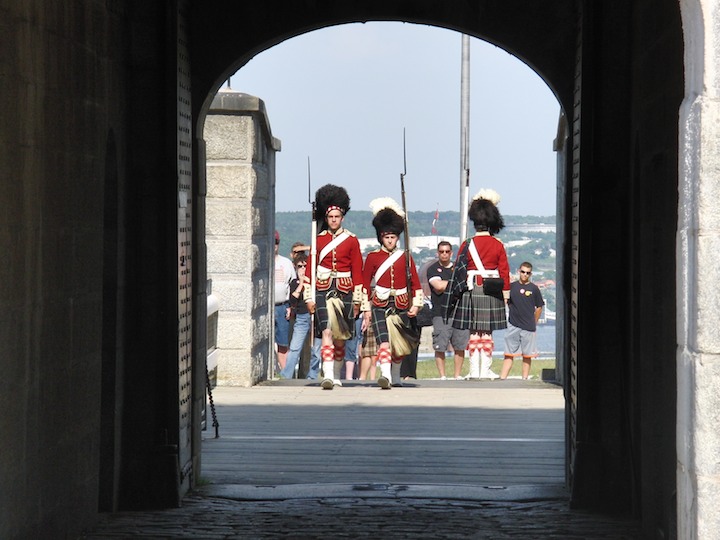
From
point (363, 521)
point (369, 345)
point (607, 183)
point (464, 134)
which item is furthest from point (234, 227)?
point (464, 134)

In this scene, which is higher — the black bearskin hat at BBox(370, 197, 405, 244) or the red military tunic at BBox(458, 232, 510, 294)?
the black bearskin hat at BBox(370, 197, 405, 244)

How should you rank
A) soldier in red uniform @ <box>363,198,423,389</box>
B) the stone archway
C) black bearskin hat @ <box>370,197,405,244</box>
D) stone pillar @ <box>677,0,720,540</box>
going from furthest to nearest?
black bearskin hat @ <box>370,197,405,244</box> → soldier in red uniform @ <box>363,198,423,389</box> → the stone archway → stone pillar @ <box>677,0,720,540</box>

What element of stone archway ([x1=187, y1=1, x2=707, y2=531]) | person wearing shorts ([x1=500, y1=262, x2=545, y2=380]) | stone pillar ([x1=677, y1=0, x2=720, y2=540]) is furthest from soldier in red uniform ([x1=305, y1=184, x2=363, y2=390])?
stone pillar ([x1=677, y1=0, x2=720, y2=540])

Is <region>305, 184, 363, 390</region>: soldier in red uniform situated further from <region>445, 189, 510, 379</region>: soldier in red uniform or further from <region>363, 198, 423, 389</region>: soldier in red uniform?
<region>445, 189, 510, 379</region>: soldier in red uniform

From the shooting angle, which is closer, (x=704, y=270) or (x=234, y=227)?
(x=704, y=270)

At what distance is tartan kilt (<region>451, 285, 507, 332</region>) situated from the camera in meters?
14.1

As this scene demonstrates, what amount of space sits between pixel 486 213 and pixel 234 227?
257cm

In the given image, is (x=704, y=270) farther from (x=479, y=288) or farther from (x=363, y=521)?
(x=479, y=288)

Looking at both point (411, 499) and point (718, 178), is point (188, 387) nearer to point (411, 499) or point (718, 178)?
point (411, 499)

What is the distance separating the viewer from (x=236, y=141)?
1342 cm

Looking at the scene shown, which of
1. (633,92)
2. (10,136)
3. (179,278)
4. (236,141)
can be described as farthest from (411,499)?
(236,141)

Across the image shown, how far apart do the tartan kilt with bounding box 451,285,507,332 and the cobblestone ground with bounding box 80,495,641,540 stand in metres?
6.18

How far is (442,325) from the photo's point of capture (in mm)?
14805

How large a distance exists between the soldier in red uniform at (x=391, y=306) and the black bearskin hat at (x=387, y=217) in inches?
12.4
